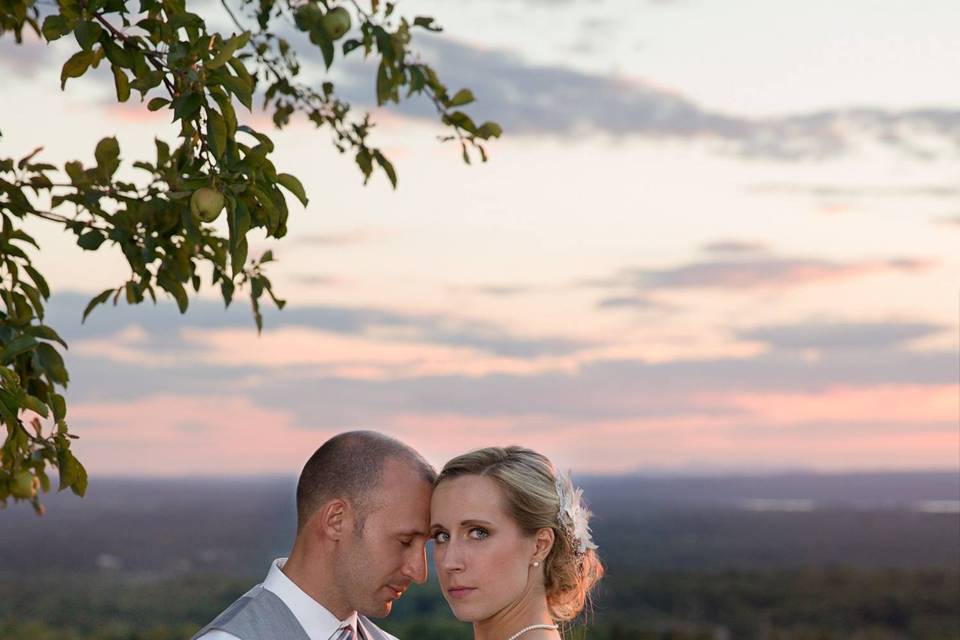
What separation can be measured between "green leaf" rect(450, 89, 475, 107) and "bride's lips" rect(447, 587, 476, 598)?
5.64ft

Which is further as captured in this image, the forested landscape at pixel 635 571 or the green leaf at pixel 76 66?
the forested landscape at pixel 635 571

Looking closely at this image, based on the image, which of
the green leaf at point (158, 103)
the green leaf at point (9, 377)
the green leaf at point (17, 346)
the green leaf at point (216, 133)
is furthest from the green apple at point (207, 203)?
the green leaf at point (17, 346)

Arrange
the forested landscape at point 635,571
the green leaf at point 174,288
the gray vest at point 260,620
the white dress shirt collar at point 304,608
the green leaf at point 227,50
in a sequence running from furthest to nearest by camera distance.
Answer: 1. the forested landscape at point 635,571
2. the green leaf at point 174,288
3. the white dress shirt collar at point 304,608
4. the gray vest at point 260,620
5. the green leaf at point 227,50

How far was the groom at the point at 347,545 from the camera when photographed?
12.5 ft

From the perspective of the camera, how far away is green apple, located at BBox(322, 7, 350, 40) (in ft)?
12.7

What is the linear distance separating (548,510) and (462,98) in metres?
1.49

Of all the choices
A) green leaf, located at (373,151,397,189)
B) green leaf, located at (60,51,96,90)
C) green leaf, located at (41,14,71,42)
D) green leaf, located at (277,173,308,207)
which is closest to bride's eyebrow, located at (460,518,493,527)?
green leaf, located at (373,151,397,189)

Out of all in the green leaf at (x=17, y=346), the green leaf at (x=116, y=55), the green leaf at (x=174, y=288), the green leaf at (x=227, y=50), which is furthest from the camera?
the green leaf at (x=174, y=288)

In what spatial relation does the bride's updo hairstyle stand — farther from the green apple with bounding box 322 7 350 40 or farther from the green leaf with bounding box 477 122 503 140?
the green apple with bounding box 322 7 350 40

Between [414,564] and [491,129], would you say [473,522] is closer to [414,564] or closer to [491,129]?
[414,564]

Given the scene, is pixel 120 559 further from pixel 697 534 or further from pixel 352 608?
pixel 352 608

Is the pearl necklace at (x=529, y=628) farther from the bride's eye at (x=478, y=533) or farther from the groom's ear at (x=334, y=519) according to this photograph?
the groom's ear at (x=334, y=519)

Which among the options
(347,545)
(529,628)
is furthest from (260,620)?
(529,628)

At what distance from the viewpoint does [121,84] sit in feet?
11.6
